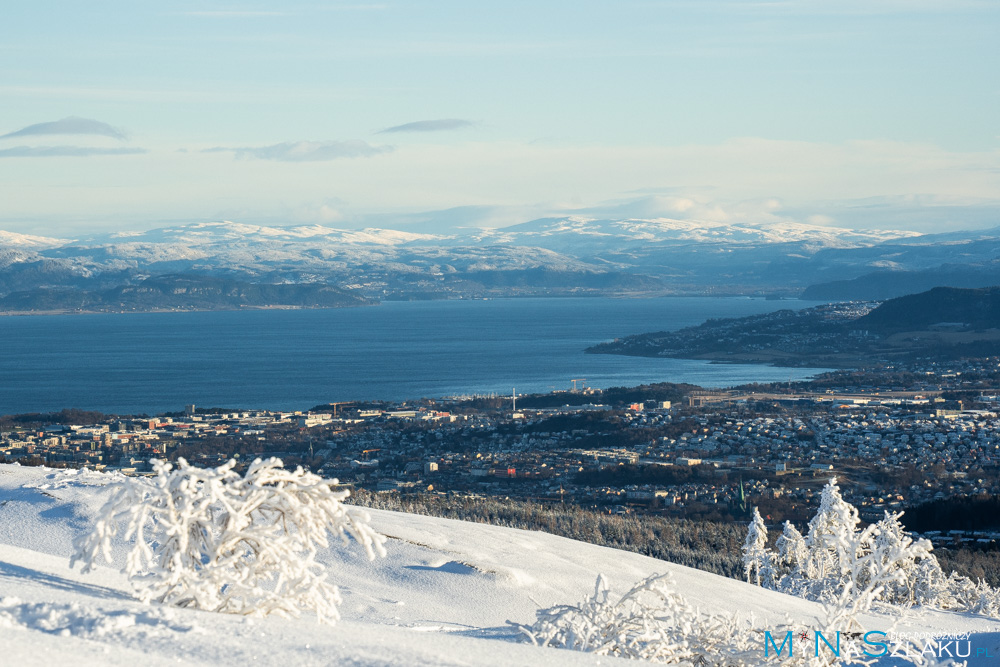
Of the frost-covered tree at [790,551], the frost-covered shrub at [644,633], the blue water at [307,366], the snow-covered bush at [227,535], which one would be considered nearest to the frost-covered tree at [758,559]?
the frost-covered tree at [790,551]

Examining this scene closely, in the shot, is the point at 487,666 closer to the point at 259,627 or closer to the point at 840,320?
the point at 259,627

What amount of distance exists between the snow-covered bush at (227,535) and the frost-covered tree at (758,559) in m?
14.8

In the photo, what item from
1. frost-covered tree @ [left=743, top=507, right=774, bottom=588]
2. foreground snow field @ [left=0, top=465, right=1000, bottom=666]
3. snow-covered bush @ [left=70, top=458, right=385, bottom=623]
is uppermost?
snow-covered bush @ [left=70, top=458, right=385, bottom=623]

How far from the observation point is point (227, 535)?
25.3 feet

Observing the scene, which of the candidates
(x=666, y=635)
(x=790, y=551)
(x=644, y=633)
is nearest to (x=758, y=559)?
(x=790, y=551)

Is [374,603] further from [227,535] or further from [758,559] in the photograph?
[758,559]

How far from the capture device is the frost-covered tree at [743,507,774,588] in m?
21.6

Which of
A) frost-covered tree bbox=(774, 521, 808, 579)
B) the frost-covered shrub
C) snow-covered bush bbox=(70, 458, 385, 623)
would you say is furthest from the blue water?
snow-covered bush bbox=(70, 458, 385, 623)

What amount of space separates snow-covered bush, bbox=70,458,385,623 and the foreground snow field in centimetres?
29

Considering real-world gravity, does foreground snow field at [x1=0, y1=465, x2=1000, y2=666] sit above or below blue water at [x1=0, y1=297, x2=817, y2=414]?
above

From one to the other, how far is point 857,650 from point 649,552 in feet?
53.8

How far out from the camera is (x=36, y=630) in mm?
6824

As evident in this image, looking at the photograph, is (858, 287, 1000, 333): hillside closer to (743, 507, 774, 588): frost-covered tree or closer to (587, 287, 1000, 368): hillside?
(587, 287, 1000, 368): hillside

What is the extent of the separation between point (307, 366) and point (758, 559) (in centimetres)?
9465
